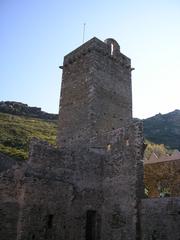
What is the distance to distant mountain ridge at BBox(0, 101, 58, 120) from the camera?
2813 inches

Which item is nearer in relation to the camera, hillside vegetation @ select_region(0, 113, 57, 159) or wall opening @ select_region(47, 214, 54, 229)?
wall opening @ select_region(47, 214, 54, 229)

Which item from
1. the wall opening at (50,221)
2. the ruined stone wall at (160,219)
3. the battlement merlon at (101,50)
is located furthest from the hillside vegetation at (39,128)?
the ruined stone wall at (160,219)

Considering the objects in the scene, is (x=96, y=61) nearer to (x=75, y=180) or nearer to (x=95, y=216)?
(x=75, y=180)

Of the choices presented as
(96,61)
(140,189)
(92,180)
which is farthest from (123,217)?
(96,61)

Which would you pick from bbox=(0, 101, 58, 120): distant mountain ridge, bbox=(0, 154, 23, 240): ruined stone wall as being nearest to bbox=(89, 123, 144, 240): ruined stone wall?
bbox=(0, 154, 23, 240): ruined stone wall

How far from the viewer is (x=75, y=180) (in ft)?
51.1

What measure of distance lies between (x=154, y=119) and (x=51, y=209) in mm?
69647

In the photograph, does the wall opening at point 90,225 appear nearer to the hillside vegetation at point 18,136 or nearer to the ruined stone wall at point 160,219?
the ruined stone wall at point 160,219

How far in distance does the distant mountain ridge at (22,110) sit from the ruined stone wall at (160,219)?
60898 millimetres

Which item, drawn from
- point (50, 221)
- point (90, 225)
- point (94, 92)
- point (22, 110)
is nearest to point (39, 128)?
point (22, 110)

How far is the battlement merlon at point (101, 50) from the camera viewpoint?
67.3 ft

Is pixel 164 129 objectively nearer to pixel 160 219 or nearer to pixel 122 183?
pixel 122 183

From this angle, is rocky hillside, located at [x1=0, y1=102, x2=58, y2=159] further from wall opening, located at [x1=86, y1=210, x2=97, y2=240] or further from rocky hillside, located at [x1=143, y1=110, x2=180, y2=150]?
rocky hillside, located at [x1=143, y1=110, x2=180, y2=150]

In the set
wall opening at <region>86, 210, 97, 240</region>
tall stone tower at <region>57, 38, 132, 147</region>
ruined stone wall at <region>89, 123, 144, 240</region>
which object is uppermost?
tall stone tower at <region>57, 38, 132, 147</region>
